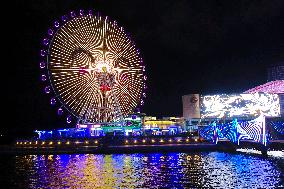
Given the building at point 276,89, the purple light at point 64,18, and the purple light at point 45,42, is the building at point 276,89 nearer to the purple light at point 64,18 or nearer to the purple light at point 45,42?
the purple light at point 64,18

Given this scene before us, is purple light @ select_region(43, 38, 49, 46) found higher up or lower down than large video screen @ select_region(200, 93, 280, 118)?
higher up

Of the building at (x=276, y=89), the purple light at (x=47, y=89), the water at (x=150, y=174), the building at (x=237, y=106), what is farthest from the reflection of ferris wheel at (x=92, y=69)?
the building at (x=276, y=89)

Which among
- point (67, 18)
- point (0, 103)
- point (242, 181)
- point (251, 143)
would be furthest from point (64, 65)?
point (0, 103)

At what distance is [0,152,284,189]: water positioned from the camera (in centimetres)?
2411

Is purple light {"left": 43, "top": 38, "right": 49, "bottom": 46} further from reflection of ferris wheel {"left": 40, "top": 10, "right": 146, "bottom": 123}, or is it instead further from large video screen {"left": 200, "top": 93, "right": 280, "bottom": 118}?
large video screen {"left": 200, "top": 93, "right": 280, "bottom": 118}

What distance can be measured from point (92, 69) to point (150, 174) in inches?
1114

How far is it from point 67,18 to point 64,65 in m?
5.57

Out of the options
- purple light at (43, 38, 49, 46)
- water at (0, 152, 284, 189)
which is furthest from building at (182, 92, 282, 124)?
water at (0, 152, 284, 189)

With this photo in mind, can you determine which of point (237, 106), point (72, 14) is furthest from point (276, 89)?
point (72, 14)

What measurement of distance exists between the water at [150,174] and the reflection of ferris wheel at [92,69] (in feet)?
53.1

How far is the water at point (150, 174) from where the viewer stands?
2411cm

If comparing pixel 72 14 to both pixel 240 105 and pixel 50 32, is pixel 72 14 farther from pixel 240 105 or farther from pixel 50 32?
pixel 240 105

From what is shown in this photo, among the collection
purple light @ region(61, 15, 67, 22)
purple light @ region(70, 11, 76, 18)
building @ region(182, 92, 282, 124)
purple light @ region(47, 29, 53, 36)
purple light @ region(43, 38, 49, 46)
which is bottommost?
building @ region(182, 92, 282, 124)

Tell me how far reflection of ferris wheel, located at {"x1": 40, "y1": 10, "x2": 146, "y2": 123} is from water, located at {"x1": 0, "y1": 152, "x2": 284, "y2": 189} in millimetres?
16195
